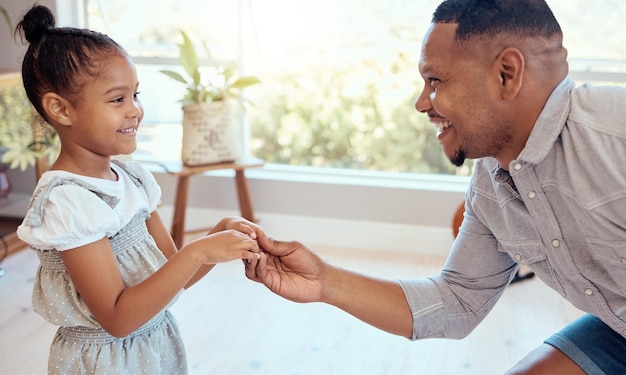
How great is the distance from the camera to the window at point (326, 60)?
3.17 meters

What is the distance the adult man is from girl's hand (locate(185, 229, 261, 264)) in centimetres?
14

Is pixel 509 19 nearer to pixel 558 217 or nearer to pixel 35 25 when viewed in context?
pixel 558 217

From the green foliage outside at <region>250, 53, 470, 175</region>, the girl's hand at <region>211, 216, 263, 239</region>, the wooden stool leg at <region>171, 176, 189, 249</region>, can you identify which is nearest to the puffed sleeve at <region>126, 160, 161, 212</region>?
the girl's hand at <region>211, 216, 263, 239</region>

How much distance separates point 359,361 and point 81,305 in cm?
121

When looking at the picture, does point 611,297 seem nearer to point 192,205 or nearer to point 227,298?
point 227,298

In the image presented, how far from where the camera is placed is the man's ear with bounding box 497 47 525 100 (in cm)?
137

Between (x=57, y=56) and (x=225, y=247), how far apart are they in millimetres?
476

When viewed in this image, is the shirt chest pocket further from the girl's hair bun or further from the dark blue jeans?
the girl's hair bun

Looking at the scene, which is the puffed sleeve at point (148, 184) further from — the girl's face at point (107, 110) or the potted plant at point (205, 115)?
the potted plant at point (205, 115)

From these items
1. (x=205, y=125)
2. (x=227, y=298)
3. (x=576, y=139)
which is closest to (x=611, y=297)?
(x=576, y=139)

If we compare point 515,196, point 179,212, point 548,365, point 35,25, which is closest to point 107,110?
point 35,25

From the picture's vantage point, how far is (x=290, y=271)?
161cm

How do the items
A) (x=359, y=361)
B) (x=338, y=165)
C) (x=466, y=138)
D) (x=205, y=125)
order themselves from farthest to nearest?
(x=338, y=165) → (x=205, y=125) → (x=359, y=361) → (x=466, y=138)

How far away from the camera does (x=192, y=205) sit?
143 inches
